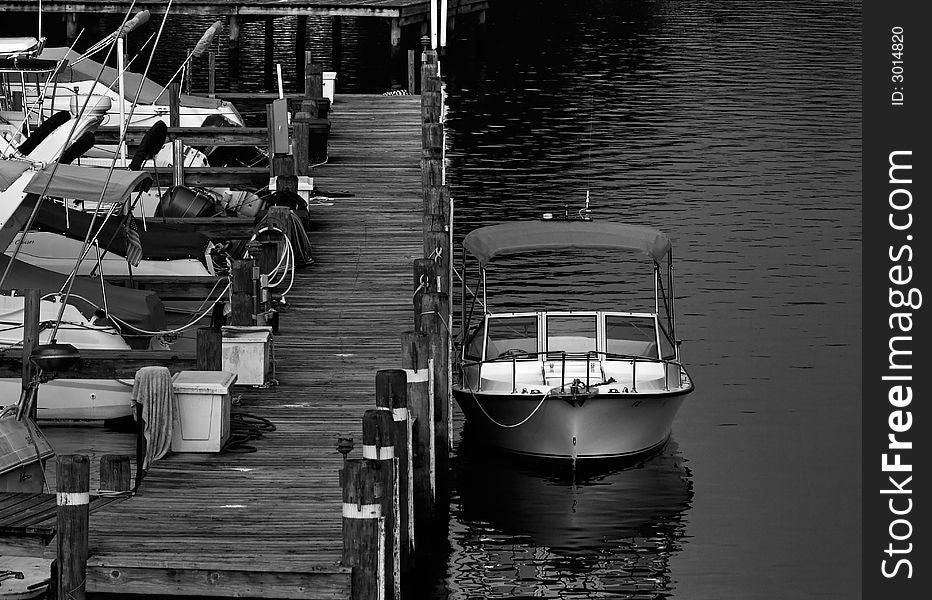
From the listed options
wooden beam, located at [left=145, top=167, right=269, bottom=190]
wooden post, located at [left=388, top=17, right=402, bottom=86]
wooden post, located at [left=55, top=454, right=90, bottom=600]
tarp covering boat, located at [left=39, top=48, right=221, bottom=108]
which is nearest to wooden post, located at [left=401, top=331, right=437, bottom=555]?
wooden post, located at [left=55, top=454, right=90, bottom=600]

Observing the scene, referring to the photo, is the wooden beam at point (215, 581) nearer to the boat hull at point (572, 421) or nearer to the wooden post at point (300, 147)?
the boat hull at point (572, 421)

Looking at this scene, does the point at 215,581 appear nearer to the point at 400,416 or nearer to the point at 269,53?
the point at 400,416

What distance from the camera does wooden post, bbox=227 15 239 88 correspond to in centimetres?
5553

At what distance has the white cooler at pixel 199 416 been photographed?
51.3 feet

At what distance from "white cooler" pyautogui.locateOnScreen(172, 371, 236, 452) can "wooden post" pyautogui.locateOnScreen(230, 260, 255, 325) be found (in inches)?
99.0

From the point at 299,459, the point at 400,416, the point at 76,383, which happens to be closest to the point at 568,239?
the point at 76,383

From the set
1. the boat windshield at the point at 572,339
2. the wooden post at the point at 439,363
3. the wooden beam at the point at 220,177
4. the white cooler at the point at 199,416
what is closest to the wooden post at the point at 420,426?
the wooden post at the point at 439,363

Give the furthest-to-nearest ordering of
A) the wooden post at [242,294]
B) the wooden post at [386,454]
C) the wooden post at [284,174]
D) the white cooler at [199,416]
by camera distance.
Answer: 1. the wooden post at [284,174]
2. the wooden post at [242,294]
3. the white cooler at [199,416]
4. the wooden post at [386,454]

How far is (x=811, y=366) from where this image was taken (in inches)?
1013

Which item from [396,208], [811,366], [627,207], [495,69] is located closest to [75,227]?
[396,208]

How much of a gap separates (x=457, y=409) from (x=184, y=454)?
8.38 meters

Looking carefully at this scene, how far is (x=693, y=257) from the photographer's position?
32312 mm

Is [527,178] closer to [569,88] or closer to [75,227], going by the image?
[569,88]

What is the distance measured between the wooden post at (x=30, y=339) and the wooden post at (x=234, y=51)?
40045 millimetres
